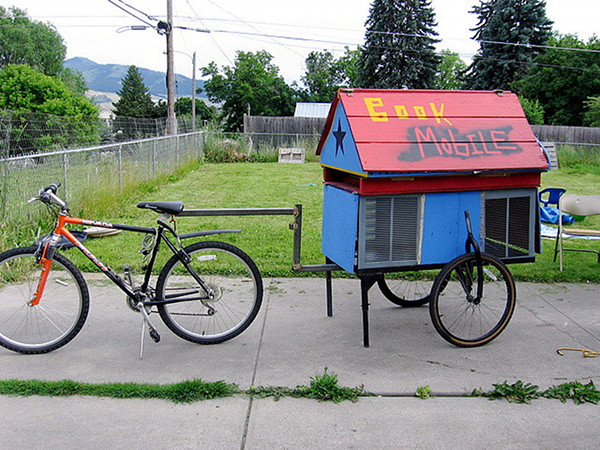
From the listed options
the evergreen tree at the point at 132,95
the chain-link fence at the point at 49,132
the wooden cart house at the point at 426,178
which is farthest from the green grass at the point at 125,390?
the evergreen tree at the point at 132,95

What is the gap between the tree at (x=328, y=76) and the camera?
7362 cm

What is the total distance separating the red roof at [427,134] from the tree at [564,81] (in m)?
43.9

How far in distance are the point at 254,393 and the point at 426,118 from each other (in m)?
2.35

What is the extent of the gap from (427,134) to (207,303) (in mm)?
2056

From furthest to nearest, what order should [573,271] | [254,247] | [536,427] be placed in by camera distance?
[254,247]
[573,271]
[536,427]

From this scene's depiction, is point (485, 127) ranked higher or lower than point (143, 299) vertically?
higher

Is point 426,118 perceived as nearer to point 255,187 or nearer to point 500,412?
point 500,412

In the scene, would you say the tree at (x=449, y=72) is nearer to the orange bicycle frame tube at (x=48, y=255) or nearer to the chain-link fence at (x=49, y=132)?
the chain-link fence at (x=49, y=132)

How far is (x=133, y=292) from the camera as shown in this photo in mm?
4195

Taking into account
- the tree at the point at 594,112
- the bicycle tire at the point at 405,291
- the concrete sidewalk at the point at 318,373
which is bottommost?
the concrete sidewalk at the point at 318,373

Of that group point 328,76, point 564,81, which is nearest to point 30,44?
point 328,76

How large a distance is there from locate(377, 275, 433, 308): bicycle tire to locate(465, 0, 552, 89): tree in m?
44.0

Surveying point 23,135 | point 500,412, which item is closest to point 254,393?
point 500,412

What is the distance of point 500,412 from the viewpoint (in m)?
3.46
